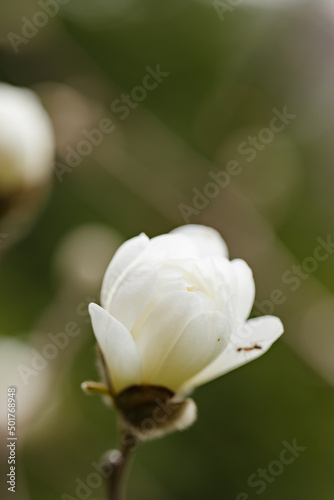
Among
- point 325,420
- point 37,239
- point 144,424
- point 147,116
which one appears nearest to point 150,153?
point 147,116

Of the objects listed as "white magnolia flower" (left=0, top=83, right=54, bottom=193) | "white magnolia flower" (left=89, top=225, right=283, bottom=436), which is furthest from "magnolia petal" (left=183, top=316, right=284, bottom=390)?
"white magnolia flower" (left=0, top=83, right=54, bottom=193)

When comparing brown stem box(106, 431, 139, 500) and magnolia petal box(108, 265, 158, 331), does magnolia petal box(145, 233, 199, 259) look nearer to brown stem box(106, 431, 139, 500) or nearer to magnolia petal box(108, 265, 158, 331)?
magnolia petal box(108, 265, 158, 331)

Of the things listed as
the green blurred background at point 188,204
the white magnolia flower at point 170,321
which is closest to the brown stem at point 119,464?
the white magnolia flower at point 170,321

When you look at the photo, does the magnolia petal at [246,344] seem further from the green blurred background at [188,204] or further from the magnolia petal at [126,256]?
the green blurred background at [188,204]

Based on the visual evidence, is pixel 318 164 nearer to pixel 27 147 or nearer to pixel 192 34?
pixel 192 34

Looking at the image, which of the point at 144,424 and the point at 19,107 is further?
the point at 19,107

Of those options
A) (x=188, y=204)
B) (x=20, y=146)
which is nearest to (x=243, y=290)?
(x=20, y=146)
